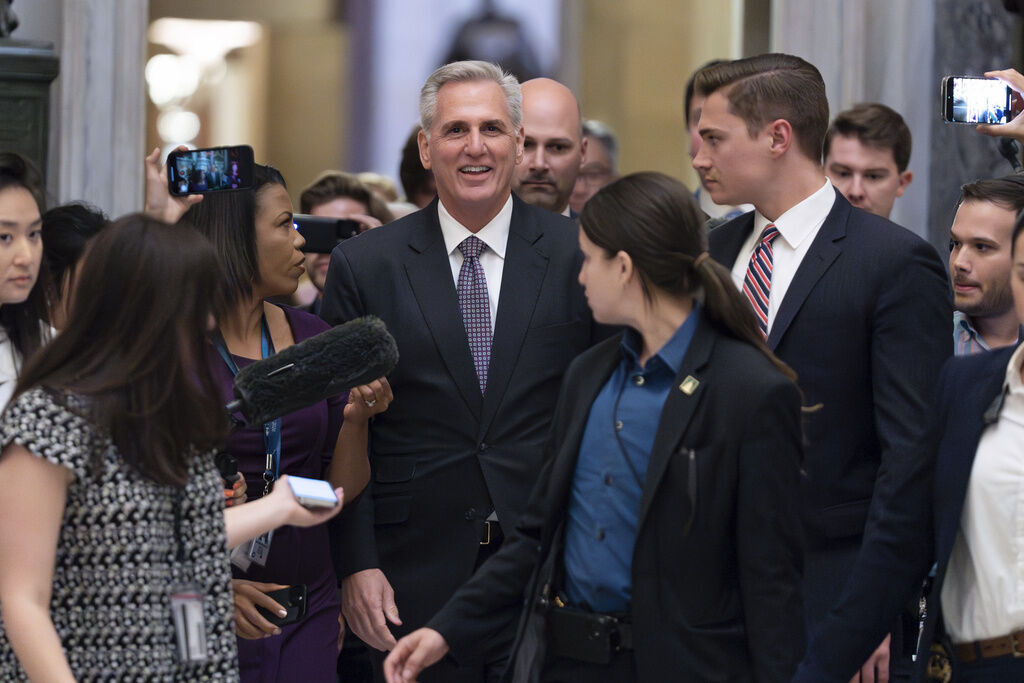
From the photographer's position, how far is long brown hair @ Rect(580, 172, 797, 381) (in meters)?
3.10

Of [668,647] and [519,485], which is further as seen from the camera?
[519,485]

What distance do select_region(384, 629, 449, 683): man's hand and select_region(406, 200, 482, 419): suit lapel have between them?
0.91 m

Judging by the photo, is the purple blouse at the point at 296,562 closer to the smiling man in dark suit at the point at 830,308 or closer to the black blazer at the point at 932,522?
the smiling man in dark suit at the point at 830,308

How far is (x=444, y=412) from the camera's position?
4.04 metres

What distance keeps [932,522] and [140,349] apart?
5.61 feet

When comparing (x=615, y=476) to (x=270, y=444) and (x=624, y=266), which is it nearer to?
(x=624, y=266)

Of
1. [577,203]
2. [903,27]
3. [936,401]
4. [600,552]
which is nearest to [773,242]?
[936,401]

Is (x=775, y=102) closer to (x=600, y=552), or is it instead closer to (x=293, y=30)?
(x=600, y=552)

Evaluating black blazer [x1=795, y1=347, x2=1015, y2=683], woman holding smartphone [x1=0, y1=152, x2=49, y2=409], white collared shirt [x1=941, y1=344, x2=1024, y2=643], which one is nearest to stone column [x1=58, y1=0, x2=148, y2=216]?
woman holding smartphone [x1=0, y1=152, x2=49, y2=409]

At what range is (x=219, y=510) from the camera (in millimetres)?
2928

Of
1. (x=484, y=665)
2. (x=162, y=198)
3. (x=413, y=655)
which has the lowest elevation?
(x=484, y=665)

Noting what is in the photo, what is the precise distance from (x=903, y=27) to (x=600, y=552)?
14.6 feet

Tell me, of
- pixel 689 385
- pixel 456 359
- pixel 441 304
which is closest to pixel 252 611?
pixel 456 359

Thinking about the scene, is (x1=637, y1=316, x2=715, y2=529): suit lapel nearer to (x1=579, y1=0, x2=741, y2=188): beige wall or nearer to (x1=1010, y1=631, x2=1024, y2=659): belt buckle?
(x1=1010, y1=631, x2=1024, y2=659): belt buckle
